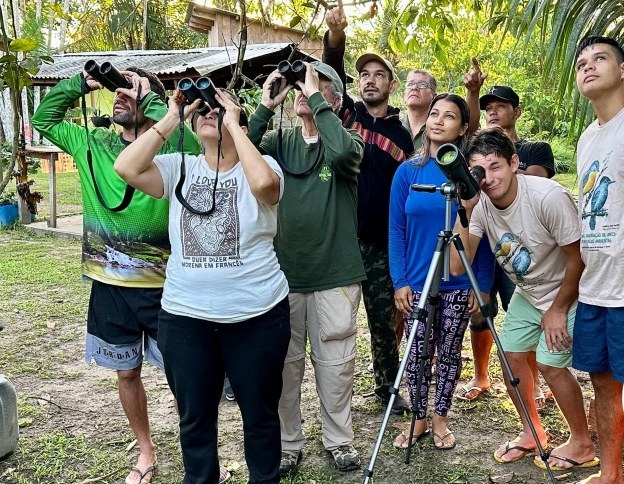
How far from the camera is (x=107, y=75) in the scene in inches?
101

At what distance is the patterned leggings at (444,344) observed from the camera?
10.0 ft

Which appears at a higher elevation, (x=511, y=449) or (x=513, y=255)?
(x=513, y=255)

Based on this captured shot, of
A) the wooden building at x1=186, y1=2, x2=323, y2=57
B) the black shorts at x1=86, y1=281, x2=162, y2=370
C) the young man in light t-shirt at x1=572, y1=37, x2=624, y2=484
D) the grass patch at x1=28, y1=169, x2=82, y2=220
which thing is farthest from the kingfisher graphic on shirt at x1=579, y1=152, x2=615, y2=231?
the wooden building at x1=186, y1=2, x2=323, y2=57

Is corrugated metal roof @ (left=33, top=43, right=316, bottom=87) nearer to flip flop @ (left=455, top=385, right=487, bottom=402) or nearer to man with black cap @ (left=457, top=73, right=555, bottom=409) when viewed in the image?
man with black cap @ (left=457, top=73, right=555, bottom=409)

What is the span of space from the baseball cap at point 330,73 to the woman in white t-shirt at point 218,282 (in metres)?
0.65

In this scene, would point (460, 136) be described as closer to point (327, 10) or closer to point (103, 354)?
point (327, 10)

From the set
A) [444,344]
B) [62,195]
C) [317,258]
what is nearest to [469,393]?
[444,344]

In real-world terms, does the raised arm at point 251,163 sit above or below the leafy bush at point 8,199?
above

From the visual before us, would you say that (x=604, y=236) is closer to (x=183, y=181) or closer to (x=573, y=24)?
(x=573, y=24)

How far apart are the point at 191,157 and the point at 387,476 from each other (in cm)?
173

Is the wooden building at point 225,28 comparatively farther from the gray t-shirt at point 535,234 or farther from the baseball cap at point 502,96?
the gray t-shirt at point 535,234

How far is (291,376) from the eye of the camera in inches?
116

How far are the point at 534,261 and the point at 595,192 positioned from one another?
465mm

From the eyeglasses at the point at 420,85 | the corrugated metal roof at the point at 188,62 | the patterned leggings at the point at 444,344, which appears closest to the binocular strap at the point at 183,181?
the patterned leggings at the point at 444,344
